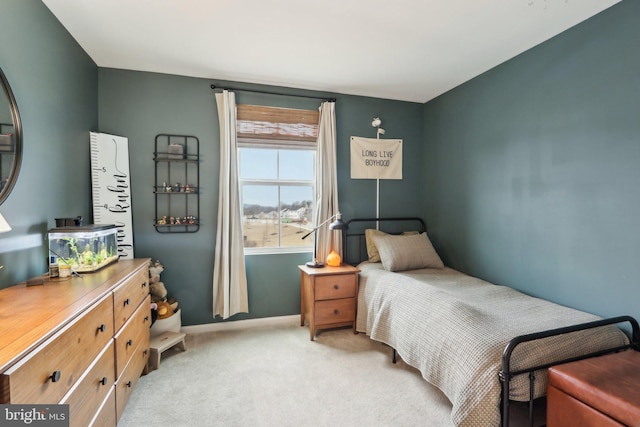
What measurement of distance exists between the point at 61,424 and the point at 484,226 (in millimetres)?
3116

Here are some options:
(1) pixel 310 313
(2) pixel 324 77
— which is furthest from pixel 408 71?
(1) pixel 310 313

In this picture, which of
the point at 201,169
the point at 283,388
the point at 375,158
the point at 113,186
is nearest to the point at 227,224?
the point at 201,169

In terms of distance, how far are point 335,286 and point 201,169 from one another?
1.74 m

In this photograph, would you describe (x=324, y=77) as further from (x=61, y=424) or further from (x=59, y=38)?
(x=61, y=424)

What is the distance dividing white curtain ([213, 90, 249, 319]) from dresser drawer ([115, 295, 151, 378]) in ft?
2.34

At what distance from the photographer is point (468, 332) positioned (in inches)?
67.0

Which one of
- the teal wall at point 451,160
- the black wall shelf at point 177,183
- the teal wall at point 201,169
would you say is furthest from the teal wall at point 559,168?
the black wall shelf at point 177,183

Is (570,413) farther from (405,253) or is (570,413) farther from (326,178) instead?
(326,178)

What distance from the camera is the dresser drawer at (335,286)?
9.30ft

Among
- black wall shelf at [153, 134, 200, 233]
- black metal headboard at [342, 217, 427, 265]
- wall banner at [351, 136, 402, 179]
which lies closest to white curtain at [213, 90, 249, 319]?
black wall shelf at [153, 134, 200, 233]

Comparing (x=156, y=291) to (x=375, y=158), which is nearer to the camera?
(x=156, y=291)

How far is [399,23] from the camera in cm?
206

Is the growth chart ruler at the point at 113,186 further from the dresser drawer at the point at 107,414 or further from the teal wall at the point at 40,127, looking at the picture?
the dresser drawer at the point at 107,414

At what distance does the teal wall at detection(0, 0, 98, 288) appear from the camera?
159cm
